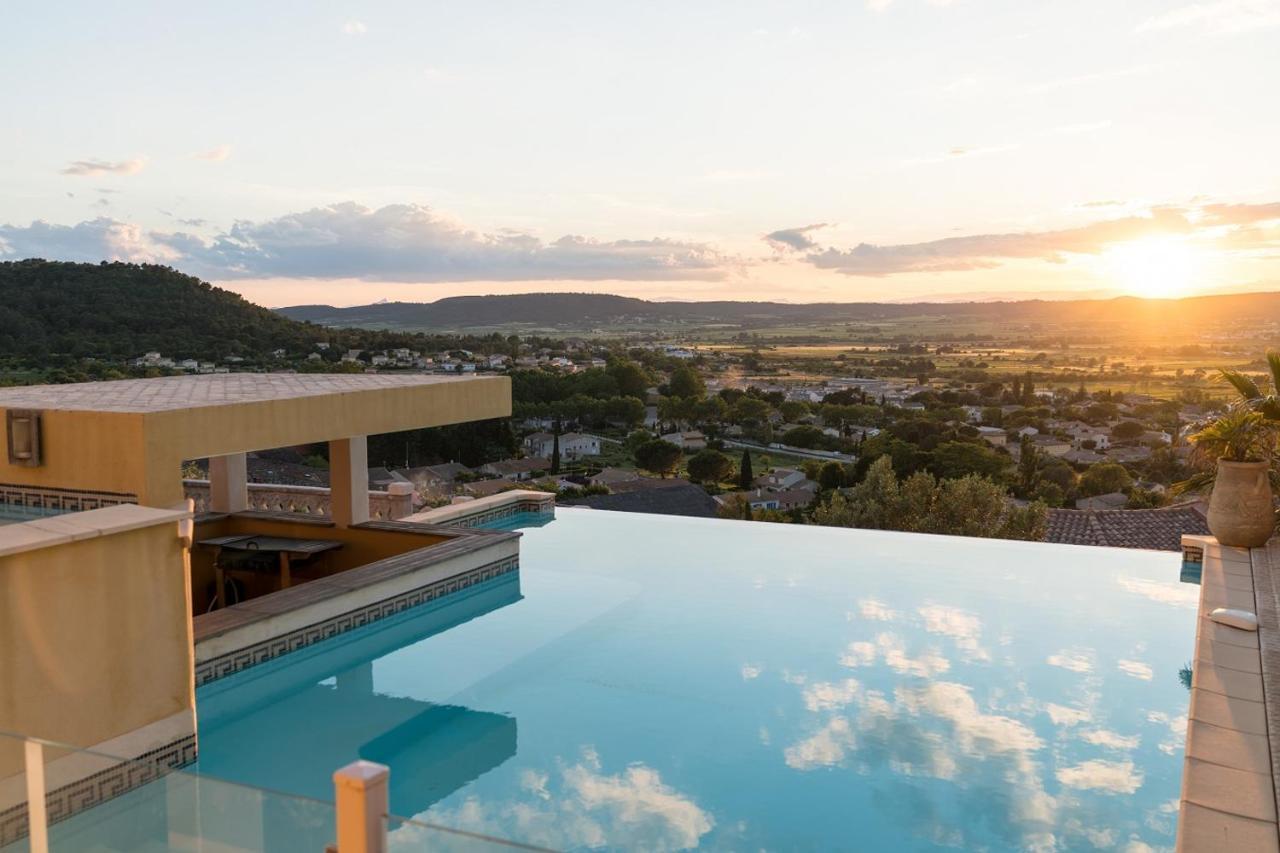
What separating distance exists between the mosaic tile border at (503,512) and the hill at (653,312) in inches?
1617

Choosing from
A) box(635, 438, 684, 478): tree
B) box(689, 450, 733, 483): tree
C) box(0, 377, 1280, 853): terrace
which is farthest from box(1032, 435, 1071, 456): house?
box(0, 377, 1280, 853): terrace

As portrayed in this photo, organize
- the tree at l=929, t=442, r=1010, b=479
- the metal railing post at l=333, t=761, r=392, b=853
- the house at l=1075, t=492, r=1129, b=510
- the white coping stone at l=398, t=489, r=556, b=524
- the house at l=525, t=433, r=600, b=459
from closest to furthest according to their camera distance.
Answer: the metal railing post at l=333, t=761, r=392, b=853 → the white coping stone at l=398, t=489, r=556, b=524 → the house at l=1075, t=492, r=1129, b=510 → the tree at l=929, t=442, r=1010, b=479 → the house at l=525, t=433, r=600, b=459

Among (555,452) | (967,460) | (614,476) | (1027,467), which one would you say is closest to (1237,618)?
(967,460)

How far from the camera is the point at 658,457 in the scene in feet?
161

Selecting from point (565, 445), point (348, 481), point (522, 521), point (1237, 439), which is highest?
point (1237, 439)

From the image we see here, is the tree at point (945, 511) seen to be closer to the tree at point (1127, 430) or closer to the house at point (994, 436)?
the house at point (994, 436)

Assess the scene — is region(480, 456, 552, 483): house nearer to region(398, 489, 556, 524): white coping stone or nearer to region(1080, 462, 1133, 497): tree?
region(1080, 462, 1133, 497): tree

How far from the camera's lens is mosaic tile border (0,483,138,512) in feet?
20.0

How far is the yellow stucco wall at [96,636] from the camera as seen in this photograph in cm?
451

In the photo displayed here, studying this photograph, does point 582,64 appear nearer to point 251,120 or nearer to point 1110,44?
point 251,120

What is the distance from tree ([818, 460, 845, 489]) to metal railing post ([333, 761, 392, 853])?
36281mm

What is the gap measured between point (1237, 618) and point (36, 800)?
25.5 ft

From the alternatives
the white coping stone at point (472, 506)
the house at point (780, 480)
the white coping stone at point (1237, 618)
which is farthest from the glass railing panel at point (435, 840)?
the house at point (780, 480)

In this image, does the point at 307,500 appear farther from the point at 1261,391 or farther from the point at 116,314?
the point at 116,314
